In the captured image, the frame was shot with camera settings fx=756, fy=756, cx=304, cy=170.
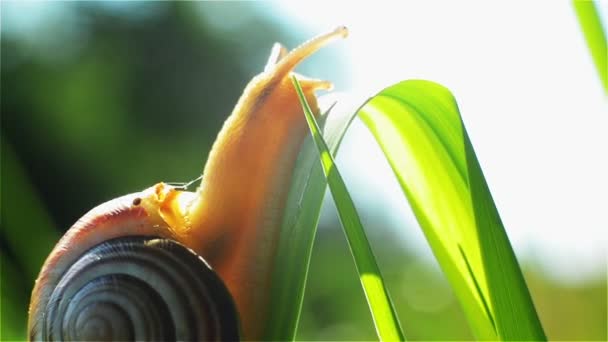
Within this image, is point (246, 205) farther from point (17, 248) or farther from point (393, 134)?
point (17, 248)

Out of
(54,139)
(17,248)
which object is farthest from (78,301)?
(54,139)

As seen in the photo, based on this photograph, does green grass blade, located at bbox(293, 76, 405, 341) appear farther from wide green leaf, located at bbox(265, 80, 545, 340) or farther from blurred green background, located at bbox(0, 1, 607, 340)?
blurred green background, located at bbox(0, 1, 607, 340)

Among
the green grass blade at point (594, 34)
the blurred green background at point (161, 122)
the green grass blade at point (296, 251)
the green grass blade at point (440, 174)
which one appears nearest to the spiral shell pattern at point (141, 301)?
the green grass blade at point (296, 251)

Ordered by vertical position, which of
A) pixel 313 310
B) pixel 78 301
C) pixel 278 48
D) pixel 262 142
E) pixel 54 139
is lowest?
pixel 313 310

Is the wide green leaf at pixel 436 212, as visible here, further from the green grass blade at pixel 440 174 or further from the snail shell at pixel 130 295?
the snail shell at pixel 130 295

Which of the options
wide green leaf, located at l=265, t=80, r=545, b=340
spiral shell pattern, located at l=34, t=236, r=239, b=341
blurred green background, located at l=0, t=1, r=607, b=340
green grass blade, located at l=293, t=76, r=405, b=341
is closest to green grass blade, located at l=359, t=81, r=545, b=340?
wide green leaf, located at l=265, t=80, r=545, b=340

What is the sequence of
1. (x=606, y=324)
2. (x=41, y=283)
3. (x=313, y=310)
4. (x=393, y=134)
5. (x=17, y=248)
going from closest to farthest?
(x=393, y=134)
(x=41, y=283)
(x=17, y=248)
(x=606, y=324)
(x=313, y=310)
